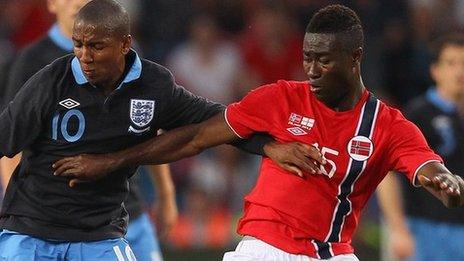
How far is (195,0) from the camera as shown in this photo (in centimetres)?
1171

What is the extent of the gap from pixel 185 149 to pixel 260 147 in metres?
0.34

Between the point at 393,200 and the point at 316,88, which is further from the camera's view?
the point at 393,200

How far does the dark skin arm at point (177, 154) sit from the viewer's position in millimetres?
5199

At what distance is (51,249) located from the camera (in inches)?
207

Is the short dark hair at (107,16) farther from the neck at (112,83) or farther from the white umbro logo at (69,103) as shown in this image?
the white umbro logo at (69,103)

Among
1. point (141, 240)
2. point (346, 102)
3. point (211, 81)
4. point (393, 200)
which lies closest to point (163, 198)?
point (141, 240)

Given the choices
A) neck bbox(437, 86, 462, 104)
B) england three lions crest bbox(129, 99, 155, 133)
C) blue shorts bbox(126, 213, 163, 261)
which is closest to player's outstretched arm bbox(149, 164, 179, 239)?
blue shorts bbox(126, 213, 163, 261)

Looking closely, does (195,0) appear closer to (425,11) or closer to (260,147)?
(425,11)

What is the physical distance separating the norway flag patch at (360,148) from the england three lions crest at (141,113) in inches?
34.8

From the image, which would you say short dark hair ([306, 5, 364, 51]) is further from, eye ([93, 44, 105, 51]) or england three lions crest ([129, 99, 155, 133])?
eye ([93, 44, 105, 51])

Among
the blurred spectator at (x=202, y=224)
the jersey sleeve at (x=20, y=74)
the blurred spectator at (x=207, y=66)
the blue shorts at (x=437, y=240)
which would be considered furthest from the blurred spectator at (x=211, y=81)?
the jersey sleeve at (x=20, y=74)

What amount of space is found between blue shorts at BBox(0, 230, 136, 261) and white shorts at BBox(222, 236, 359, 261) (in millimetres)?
513

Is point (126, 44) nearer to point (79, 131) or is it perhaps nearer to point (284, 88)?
point (79, 131)

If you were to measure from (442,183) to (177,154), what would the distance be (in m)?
1.22
